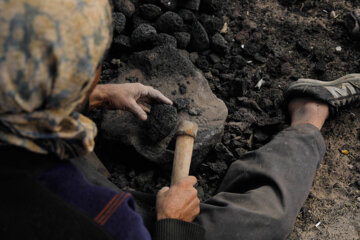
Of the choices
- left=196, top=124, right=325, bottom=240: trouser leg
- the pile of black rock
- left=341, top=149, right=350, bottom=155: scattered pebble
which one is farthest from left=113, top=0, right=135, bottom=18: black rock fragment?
left=341, top=149, right=350, bottom=155: scattered pebble

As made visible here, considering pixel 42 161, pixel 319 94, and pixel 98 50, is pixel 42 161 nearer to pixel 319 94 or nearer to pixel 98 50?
pixel 98 50

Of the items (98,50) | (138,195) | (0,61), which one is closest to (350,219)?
(138,195)

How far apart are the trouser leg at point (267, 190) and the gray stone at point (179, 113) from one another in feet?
1.27

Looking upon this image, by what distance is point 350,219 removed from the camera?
2.69 m

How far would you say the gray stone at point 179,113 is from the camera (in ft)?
9.41

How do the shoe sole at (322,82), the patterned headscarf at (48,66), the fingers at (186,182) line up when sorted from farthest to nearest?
the shoe sole at (322,82) → the fingers at (186,182) → the patterned headscarf at (48,66)

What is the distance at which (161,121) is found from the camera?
2.67m

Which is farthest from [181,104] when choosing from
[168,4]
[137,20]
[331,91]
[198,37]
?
[331,91]

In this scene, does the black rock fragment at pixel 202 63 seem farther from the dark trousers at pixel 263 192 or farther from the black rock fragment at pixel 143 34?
the dark trousers at pixel 263 192

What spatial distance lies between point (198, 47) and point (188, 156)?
164 cm

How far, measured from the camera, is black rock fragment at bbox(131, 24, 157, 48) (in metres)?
3.41

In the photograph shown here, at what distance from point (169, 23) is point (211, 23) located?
48cm

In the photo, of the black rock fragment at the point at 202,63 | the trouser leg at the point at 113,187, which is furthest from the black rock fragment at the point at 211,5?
the trouser leg at the point at 113,187

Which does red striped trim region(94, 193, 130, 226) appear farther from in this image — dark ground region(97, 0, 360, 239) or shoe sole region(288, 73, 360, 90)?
shoe sole region(288, 73, 360, 90)
